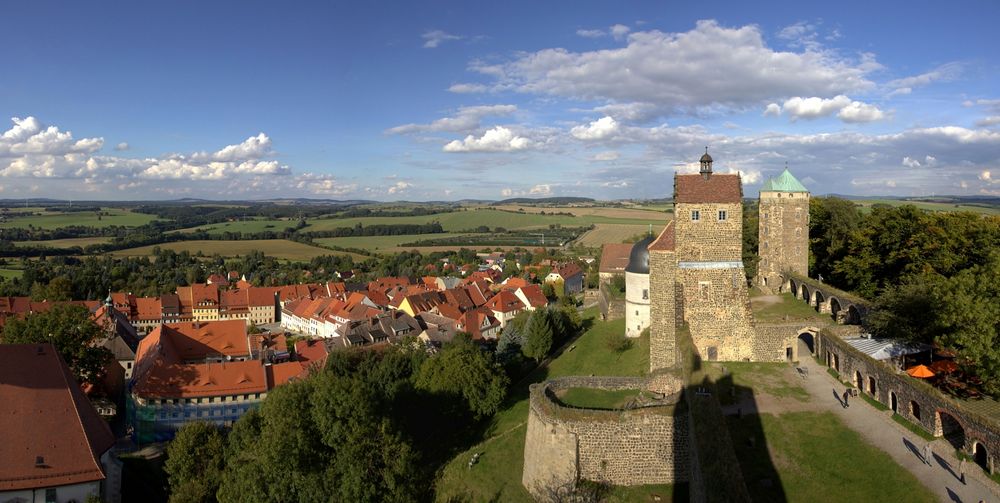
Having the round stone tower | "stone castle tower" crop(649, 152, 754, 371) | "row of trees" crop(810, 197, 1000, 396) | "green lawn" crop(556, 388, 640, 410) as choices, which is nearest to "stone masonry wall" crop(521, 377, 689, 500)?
"green lawn" crop(556, 388, 640, 410)

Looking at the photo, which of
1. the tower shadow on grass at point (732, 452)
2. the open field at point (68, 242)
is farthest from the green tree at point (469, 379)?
the open field at point (68, 242)

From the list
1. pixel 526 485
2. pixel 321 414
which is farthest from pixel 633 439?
pixel 321 414

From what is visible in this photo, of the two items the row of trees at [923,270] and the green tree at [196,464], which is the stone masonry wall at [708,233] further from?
the green tree at [196,464]

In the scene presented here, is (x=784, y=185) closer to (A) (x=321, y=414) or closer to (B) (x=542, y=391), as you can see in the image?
(B) (x=542, y=391)

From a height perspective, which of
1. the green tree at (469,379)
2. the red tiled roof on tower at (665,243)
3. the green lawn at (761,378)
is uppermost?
the red tiled roof on tower at (665,243)

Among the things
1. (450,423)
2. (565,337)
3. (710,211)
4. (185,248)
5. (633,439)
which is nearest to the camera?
(633,439)

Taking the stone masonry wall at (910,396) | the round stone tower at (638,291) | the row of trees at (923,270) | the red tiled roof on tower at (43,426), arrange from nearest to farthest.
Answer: the stone masonry wall at (910,396) → the row of trees at (923,270) → the red tiled roof on tower at (43,426) → the round stone tower at (638,291)

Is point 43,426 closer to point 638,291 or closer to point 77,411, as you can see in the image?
point 77,411

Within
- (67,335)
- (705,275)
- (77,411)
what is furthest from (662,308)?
(67,335)
